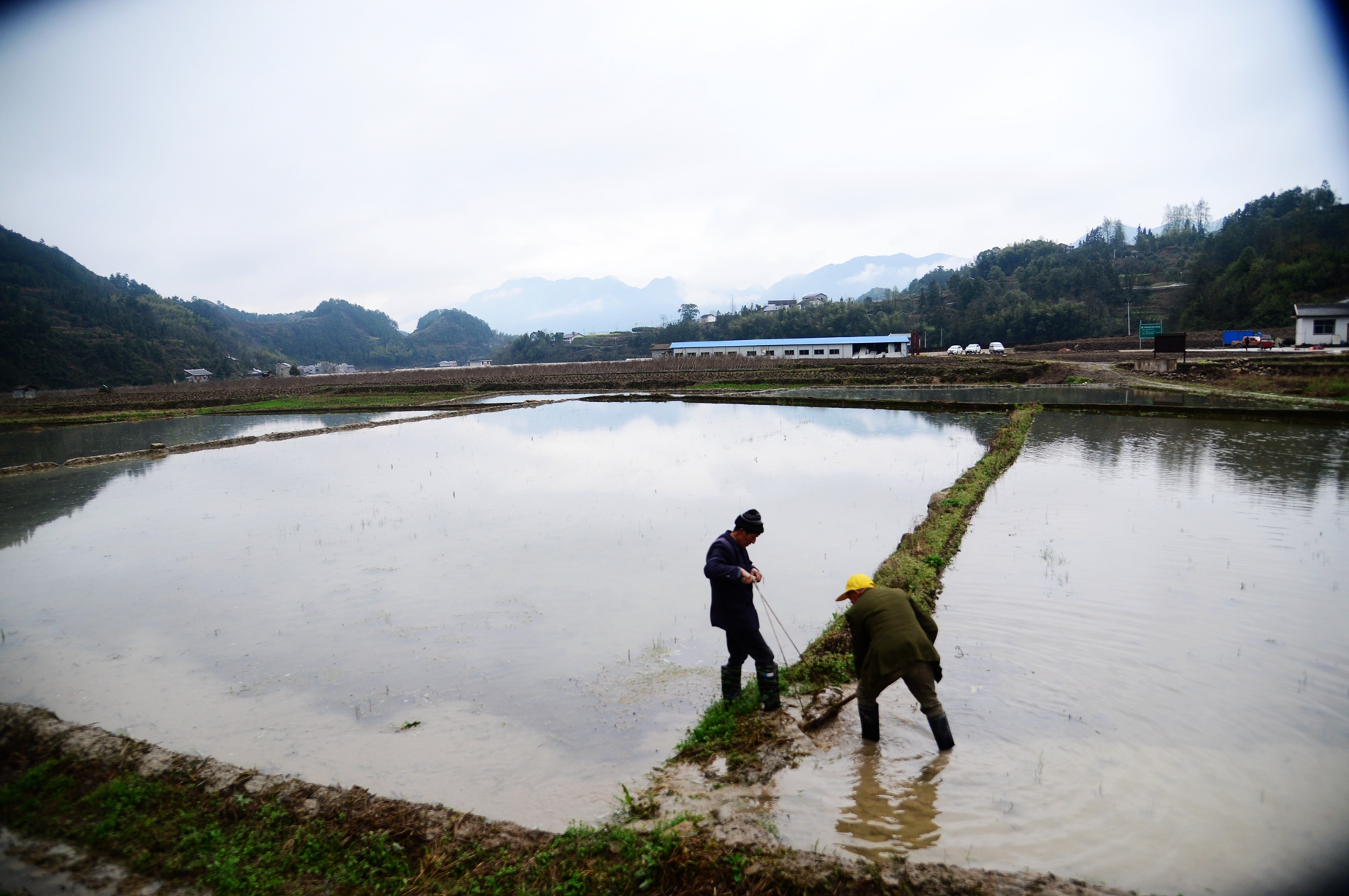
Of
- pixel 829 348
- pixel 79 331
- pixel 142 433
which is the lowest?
pixel 142 433

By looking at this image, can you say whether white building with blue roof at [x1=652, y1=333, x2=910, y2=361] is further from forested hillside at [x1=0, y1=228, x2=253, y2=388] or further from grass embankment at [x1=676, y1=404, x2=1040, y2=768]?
forested hillside at [x1=0, y1=228, x2=253, y2=388]

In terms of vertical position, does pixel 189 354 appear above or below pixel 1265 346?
above

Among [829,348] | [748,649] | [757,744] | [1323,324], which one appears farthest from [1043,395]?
[829,348]

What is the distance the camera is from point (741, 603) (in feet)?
17.1

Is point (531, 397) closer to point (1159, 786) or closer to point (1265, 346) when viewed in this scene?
point (1159, 786)

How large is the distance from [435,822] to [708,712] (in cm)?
214

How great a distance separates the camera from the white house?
3603 centimetres

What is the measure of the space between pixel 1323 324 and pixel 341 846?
51.6 m

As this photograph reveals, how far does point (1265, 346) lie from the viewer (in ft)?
128

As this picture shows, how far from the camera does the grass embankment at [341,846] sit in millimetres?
3568

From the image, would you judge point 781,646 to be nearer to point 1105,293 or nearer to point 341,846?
point 341,846

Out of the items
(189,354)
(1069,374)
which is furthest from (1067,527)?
(189,354)

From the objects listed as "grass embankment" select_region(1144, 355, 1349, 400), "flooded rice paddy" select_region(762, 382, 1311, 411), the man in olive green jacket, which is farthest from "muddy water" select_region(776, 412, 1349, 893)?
"grass embankment" select_region(1144, 355, 1349, 400)

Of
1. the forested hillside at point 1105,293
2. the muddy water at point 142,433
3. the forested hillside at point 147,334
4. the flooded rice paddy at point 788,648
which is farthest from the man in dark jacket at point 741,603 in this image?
the forested hillside at point 147,334
